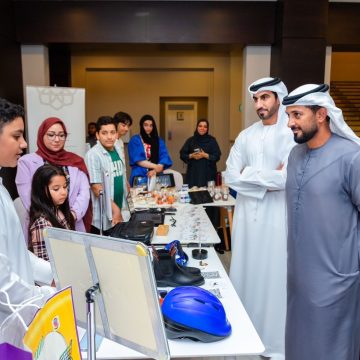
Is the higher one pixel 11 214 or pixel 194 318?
pixel 11 214

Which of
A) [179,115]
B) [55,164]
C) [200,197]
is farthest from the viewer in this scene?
[179,115]

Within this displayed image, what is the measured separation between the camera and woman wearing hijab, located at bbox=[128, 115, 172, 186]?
448 centimetres

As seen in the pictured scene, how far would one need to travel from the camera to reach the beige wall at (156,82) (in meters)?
8.72

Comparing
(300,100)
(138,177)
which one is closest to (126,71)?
(138,177)

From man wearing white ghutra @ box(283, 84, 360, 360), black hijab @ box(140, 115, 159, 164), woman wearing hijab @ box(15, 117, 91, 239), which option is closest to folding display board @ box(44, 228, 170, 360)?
man wearing white ghutra @ box(283, 84, 360, 360)

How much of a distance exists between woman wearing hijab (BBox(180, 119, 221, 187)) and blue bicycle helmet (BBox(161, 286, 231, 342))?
3.72 meters

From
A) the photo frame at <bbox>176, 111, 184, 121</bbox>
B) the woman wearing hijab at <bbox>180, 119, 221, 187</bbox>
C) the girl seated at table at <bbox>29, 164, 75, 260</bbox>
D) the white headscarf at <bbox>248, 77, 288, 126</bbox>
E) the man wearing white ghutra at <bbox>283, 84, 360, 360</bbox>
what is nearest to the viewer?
the man wearing white ghutra at <bbox>283, 84, 360, 360</bbox>

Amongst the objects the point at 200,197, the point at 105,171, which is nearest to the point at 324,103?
the point at 105,171

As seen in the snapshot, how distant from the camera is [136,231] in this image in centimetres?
260

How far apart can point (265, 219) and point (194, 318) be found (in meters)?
1.35

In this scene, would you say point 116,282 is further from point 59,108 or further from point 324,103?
point 59,108

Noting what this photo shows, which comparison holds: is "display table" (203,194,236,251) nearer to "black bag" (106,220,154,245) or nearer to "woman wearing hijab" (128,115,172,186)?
"woman wearing hijab" (128,115,172,186)

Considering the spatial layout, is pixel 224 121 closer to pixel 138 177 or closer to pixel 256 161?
pixel 138 177

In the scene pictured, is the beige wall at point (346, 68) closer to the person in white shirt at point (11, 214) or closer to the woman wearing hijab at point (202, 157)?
the woman wearing hijab at point (202, 157)
